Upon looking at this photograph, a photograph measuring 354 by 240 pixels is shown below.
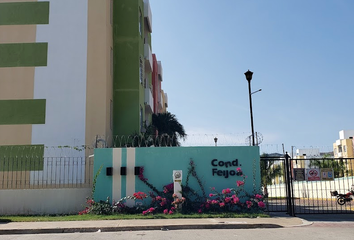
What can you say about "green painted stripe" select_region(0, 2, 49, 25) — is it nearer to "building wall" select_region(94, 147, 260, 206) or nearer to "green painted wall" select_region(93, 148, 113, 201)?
"green painted wall" select_region(93, 148, 113, 201)

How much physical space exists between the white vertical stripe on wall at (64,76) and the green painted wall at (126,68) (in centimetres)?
304

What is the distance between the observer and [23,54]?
22.2m

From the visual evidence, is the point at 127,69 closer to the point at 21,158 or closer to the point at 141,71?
the point at 141,71

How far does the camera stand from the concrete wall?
17109 mm

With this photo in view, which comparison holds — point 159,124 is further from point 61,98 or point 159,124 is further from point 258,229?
point 258,229

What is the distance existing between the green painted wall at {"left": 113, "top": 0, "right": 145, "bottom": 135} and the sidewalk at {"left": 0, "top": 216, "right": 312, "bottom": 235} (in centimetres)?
1058

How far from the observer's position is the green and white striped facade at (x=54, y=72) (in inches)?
836

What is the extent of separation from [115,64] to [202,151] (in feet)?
33.9

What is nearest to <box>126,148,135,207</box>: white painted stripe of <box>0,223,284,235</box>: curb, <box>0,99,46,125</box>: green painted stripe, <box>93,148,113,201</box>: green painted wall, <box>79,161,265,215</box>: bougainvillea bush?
<box>79,161,265,215</box>: bougainvillea bush

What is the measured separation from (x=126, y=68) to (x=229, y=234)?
1556 centimetres

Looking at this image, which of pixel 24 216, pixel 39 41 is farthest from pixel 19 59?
pixel 24 216

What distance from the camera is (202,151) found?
1709 centimetres

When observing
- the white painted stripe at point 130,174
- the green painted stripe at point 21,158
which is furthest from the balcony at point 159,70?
the white painted stripe at point 130,174

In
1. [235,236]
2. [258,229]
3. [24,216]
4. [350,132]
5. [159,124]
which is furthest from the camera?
[350,132]
